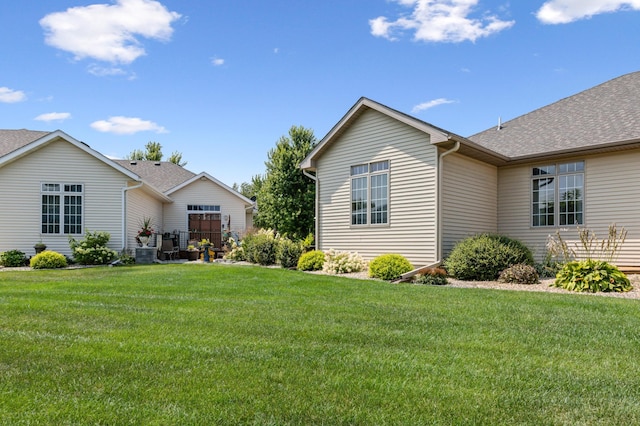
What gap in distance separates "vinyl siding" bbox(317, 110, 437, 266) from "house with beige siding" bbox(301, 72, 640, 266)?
3cm

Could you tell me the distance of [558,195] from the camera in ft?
40.8

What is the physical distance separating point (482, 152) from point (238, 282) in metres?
7.36

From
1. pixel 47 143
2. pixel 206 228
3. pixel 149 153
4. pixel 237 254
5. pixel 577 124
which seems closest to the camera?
pixel 577 124

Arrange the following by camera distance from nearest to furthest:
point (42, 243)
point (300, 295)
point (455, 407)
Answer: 1. point (455, 407)
2. point (300, 295)
3. point (42, 243)

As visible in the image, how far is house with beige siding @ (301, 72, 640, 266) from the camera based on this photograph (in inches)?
453

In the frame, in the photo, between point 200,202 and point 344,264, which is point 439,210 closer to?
point 344,264

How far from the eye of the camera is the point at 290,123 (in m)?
23.3

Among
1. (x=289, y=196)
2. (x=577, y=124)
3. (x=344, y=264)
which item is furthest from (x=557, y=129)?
(x=289, y=196)

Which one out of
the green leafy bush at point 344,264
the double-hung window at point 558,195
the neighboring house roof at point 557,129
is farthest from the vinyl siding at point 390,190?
the double-hung window at point 558,195

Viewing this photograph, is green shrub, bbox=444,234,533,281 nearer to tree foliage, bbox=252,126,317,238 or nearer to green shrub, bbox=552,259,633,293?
green shrub, bbox=552,259,633,293

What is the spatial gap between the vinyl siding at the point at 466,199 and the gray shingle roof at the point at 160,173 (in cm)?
1492

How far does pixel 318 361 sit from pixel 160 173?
2229cm

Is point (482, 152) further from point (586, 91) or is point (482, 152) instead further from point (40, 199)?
point (40, 199)

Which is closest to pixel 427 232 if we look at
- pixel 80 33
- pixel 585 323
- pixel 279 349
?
Answer: pixel 585 323
